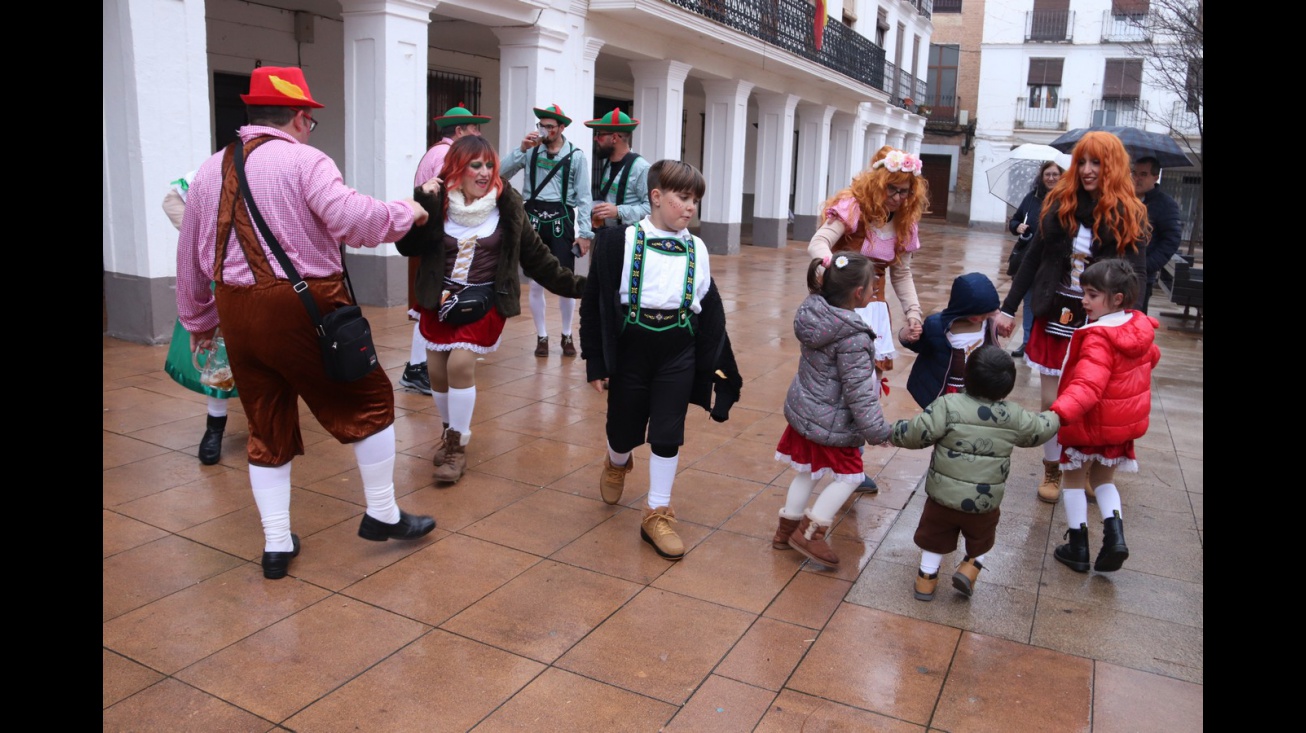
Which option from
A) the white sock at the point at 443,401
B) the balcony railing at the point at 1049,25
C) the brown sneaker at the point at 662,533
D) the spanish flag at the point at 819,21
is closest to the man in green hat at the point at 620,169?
the white sock at the point at 443,401

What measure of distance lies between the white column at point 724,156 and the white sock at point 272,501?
14.6m

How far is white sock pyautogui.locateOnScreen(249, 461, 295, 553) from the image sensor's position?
144 inches

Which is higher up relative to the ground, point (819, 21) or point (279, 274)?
point (819, 21)

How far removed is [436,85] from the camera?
14.3 metres

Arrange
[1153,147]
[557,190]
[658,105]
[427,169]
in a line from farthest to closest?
1. [658,105]
2. [1153,147]
3. [557,190]
4. [427,169]

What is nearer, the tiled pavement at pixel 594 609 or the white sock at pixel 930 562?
the tiled pavement at pixel 594 609

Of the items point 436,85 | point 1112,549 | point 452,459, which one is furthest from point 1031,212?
point 436,85

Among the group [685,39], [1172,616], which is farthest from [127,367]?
[685,39]

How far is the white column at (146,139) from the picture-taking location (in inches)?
284

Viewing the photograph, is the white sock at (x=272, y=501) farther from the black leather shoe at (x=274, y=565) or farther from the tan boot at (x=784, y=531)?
the tan boot at (x=784, y=531)

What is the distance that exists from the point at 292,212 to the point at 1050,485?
392 centimetres

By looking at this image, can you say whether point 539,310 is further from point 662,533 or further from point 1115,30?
point 1115,30

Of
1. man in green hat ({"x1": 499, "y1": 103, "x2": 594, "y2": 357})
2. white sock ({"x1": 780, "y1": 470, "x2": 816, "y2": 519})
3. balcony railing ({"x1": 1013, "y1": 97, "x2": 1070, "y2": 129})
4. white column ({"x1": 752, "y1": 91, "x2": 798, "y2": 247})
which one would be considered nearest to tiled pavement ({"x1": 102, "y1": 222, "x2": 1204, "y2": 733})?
white sock ({"x1": 780, "y1": 470, "x2": 816, "y2": 519})

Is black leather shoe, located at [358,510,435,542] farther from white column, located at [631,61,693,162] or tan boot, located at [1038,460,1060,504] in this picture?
white column, located at [631,61,693,162]
